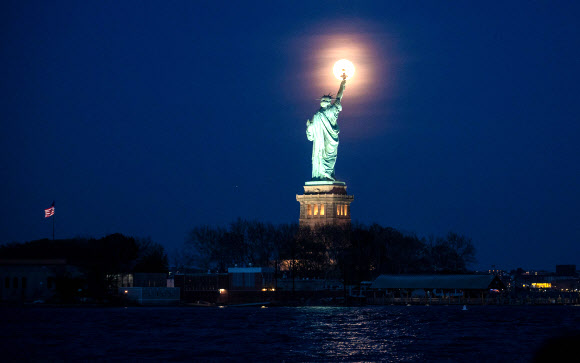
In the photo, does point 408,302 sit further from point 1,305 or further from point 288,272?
point 1,305

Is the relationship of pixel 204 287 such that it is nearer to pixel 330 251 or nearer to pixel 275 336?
pixel 330 251

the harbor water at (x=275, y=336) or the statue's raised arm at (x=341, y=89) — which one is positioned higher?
the statue's raised arm at (x=341, y=89)

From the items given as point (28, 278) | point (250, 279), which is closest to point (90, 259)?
point (28, 278)

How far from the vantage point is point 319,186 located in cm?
14562

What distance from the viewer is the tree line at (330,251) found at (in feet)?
409

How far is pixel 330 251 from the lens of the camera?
129 meters

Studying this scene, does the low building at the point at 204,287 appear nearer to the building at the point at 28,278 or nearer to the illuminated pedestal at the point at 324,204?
the building at the point at 28,278

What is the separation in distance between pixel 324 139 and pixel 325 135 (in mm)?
716

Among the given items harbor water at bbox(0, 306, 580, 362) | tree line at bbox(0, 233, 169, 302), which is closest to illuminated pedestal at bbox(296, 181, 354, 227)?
tree line at bbox(0, 233, 169, 302)

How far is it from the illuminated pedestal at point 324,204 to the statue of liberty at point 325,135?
8.12 ft

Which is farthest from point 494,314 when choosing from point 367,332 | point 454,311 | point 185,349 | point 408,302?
point 185,349

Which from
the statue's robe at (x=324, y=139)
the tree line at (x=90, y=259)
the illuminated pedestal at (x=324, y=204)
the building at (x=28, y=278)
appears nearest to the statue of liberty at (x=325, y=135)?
the statue's robe at (x=324, y=139)

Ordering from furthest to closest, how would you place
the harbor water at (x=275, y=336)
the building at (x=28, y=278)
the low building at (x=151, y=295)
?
1. the low building at (x=151, y=295)
2. the building at (x=28, y=278)
3. the harbor water at (x=275, y=336)

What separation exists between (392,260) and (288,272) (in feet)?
51.6
